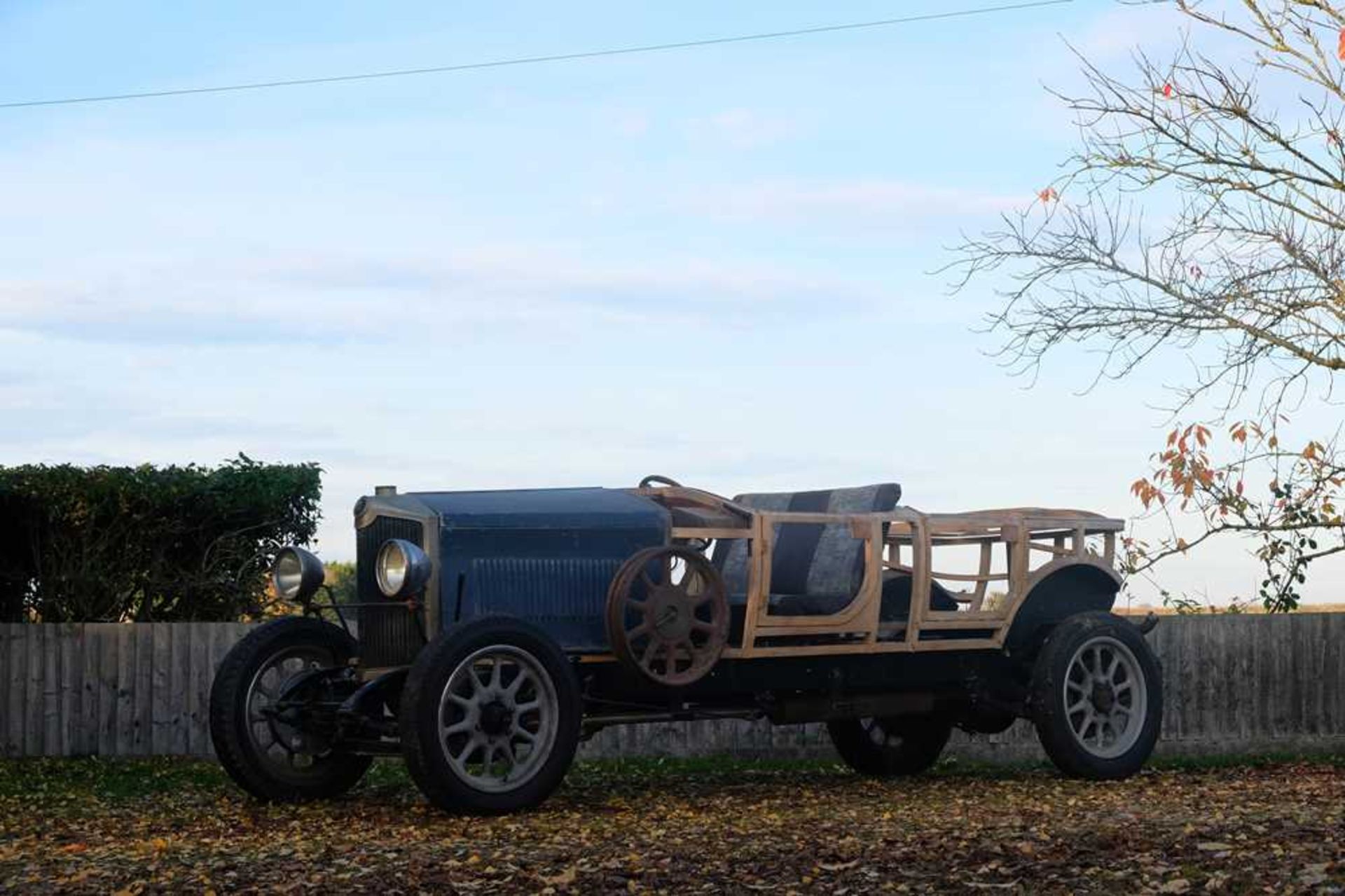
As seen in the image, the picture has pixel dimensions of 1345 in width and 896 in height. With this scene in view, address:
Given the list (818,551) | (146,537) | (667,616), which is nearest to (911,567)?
(818,551)

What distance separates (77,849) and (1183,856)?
5736 mm

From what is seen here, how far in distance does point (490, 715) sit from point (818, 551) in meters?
3.01

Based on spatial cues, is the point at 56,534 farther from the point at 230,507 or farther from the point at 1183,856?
the point at 1183,856

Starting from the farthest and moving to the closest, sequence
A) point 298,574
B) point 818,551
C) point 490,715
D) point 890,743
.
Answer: point 890,743 < point 818,551 < point 298,574 < point 490,715

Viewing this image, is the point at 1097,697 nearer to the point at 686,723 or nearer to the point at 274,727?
the point at 686,723

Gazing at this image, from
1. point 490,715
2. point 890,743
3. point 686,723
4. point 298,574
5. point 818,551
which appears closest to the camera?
point 490,715

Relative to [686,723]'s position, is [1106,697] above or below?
above

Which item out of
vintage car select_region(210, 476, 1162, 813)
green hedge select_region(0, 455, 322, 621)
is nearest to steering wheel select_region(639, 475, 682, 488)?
vintage car select_region(210, 476, 1162, 813)

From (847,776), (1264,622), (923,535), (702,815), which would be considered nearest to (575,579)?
(702,815)

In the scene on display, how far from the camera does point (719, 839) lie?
8.83 metres

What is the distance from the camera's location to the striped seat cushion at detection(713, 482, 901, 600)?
11.9m

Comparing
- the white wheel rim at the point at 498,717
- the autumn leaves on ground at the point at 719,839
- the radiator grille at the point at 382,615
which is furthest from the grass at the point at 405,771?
the white wheel rim at the point at 498,717

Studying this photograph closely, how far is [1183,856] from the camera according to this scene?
8.04 metres

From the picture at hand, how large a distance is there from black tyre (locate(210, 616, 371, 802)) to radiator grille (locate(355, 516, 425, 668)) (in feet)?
1.35
